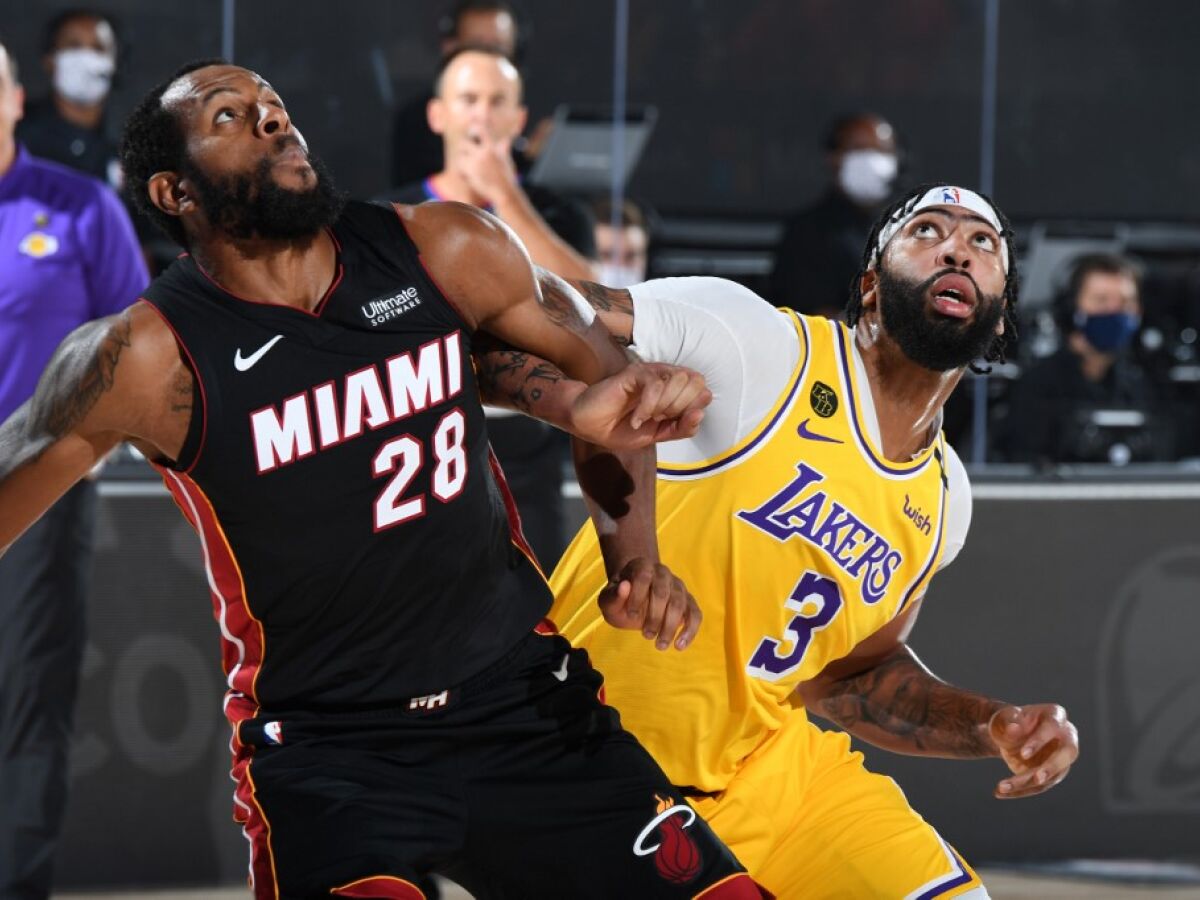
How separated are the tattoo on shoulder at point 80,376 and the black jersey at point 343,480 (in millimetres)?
77

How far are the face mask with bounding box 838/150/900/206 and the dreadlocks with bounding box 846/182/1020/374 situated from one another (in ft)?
9.31

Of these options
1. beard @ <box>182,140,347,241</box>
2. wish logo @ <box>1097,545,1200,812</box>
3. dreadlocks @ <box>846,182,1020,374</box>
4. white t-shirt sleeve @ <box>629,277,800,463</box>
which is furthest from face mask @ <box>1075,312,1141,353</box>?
beard @ <box>182,140,347,241</box>

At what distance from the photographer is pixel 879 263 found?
297cm

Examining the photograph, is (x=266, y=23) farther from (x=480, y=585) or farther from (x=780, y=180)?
(x=480, y=585)

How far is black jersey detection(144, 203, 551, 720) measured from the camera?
228 cm

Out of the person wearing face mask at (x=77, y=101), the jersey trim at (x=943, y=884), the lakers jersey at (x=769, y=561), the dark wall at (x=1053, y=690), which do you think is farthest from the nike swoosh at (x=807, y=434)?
the person wearing face mask at (x=77, y=101)

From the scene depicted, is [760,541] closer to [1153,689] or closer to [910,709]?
[910,709]

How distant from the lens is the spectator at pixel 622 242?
18.5 feet

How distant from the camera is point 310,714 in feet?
7.84

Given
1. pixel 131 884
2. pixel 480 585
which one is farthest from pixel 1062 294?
pixel 480 585

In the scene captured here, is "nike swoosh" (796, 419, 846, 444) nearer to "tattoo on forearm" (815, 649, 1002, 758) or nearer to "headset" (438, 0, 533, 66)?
"tattoo on forearm" (815, 649, 1002, 758)

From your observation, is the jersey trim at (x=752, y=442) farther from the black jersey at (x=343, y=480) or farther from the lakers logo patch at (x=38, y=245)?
the lakers logo patch at (x=38, y=245)

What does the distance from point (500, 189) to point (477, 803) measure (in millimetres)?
2081

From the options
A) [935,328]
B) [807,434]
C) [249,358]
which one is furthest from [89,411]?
[935,328]
